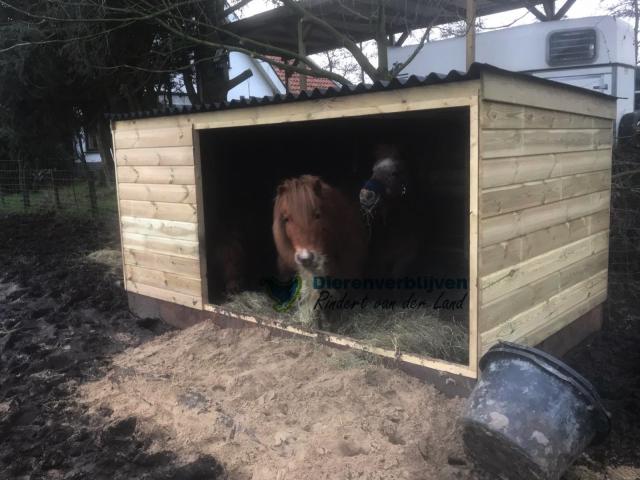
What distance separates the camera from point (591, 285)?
14.3ft

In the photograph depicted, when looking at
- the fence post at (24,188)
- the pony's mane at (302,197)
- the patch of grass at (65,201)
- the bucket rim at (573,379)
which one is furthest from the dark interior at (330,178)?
the fence post at (24,188)

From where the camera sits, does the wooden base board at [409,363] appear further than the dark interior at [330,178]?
No

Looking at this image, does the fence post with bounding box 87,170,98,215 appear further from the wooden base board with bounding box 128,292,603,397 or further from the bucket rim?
the bucket rim

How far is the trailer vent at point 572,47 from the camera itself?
5.70 metres

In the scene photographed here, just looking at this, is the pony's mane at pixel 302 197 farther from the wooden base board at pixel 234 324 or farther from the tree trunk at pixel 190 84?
the tree trunk at pixel 190 84

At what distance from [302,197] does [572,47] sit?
12.6ft

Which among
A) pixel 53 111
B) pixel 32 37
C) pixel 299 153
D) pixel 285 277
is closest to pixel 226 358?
pixel 285 277

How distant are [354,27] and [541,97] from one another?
4.85 meters

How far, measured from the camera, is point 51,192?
12078mm

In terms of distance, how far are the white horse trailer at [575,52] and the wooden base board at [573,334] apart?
254 centimetres

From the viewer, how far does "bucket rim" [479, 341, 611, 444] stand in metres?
2.47

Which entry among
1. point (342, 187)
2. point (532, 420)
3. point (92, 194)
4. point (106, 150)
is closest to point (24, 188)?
point (106, 150)

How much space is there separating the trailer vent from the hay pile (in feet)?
10.7

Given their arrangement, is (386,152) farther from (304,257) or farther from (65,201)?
(65,201)
